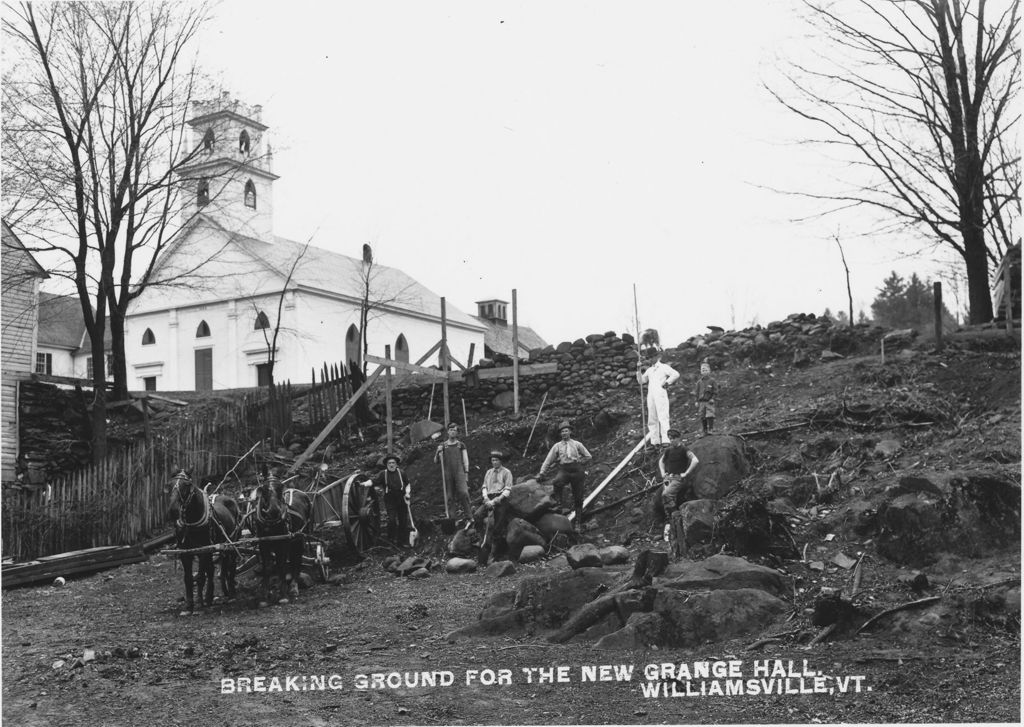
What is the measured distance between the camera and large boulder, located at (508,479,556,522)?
36.0ft

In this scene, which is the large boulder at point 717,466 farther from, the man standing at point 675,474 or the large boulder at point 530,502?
the large boulder at point 530,502

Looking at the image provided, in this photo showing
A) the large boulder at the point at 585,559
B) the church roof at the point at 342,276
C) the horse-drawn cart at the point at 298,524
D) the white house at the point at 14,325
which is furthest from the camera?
the church roof at the point at 342,276

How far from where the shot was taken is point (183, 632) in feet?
28.8

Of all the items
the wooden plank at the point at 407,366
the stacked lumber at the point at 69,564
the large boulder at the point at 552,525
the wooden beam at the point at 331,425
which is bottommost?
the stacked lumber at the point at 69,564

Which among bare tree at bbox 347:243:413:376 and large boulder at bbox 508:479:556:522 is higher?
bare tree at bbox 347:243:413:376

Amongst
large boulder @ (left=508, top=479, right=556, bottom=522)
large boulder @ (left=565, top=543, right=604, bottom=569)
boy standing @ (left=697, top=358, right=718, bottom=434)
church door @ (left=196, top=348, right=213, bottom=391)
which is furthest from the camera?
church door @ (left=196, top=348, right=213, bottom=391)

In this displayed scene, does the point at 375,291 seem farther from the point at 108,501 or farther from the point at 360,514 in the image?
the point at 360,514

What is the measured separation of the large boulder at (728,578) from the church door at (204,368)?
22.8 m

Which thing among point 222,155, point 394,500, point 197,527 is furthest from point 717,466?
point 222,155

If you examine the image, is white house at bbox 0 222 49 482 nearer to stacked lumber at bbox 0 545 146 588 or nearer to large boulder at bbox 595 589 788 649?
stacked lumber at bbox 0 545 146 588

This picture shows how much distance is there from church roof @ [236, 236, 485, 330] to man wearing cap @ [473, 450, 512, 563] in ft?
45.3

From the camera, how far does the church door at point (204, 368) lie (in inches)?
1118

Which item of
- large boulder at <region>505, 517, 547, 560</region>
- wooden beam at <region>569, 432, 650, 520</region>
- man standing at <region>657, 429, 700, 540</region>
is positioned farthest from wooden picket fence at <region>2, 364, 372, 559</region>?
man standing at <region>657, 429, 700, 540</region>

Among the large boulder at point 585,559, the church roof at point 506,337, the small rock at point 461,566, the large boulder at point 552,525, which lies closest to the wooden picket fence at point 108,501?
the small rock at point 461,566
